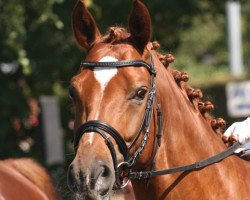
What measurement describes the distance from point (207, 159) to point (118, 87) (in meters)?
0.78

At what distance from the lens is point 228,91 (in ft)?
43.4

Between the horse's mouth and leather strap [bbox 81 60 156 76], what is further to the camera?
leather strap [bbox 81 60 156 76]

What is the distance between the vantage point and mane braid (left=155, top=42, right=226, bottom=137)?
14.9 ft

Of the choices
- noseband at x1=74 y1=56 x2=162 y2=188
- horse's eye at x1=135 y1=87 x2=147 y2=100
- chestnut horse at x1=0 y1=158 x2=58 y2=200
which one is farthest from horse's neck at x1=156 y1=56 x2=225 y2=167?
chestnut horse at x1=0 y1=158 x2=58 y2=200

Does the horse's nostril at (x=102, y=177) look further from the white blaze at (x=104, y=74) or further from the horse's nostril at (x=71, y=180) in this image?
the white blaze at (x=104, y=74)

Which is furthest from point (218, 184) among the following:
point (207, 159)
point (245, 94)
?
point (245, 94)

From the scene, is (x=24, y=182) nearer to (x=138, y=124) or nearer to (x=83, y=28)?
(x=83, y=28)

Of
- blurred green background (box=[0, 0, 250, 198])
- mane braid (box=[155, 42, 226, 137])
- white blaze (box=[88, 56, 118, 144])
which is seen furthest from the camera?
blurred green background (box=[0, 0, 250, 198])

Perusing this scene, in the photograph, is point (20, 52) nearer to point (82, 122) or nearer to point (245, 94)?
point (245, 94)

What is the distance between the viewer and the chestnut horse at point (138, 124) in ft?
12.8

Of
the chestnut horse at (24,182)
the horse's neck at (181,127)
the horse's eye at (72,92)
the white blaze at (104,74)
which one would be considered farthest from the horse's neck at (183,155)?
the chestnut horse at (24,182)

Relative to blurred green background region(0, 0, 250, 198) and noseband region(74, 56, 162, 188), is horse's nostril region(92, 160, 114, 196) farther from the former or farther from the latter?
blurred green background region(0, 0, 250, 198)

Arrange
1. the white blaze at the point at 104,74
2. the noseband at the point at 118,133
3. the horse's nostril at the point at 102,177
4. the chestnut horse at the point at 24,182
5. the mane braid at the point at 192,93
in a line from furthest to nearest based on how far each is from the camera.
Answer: the chestnut horse at the point at 24,182 → the mane braid at the point at 192,93 → the white blaze at the point at 104,74 → the noseband at the point at 118,133 → the horse's nostril at the point at 102,177

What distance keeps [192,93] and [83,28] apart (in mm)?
769
